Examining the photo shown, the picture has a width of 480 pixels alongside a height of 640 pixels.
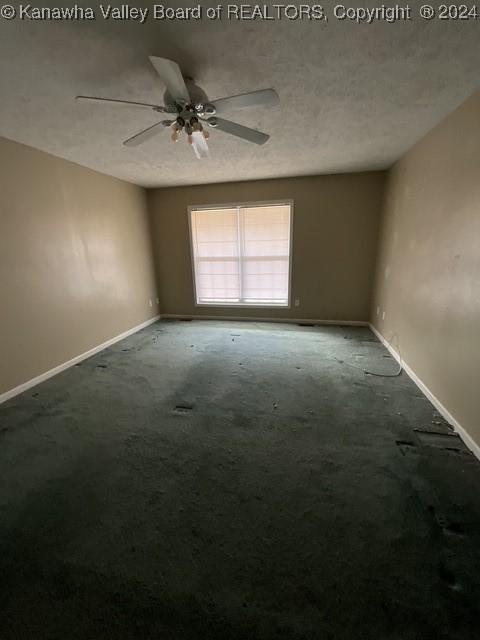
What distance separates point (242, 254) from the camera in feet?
15.9

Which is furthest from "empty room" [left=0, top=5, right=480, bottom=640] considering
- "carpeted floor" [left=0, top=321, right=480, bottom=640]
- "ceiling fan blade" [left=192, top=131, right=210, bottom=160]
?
"ceiling fan blade" [left=192, top=131, right=210, bottom=160]

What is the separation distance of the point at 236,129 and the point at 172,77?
60cm

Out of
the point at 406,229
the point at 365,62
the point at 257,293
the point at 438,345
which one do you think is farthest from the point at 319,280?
the point at 365,62

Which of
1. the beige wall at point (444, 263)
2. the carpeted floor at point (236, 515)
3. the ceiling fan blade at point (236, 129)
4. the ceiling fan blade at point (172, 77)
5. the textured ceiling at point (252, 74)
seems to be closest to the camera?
the carpeted floor at point (236, 515)

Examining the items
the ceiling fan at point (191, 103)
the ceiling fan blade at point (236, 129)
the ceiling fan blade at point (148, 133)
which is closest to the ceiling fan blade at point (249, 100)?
the ceiling fan at point (191, 103)

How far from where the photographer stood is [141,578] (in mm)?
1146

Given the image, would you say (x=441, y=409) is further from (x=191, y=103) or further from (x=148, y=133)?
(x=148, y=133)

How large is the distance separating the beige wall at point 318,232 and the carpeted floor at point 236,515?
217cm

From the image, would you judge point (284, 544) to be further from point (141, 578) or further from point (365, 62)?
point (365, 62)

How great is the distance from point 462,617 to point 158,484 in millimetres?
1487

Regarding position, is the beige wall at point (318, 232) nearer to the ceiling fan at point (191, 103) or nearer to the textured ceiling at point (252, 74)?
the textured ceiling at point (252, 74)

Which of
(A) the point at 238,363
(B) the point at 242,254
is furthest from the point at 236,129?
A: (B) the point at 242,254

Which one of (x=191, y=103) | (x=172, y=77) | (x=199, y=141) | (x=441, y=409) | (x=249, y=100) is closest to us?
(x=172, y=77)

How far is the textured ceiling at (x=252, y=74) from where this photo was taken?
1348 mm
